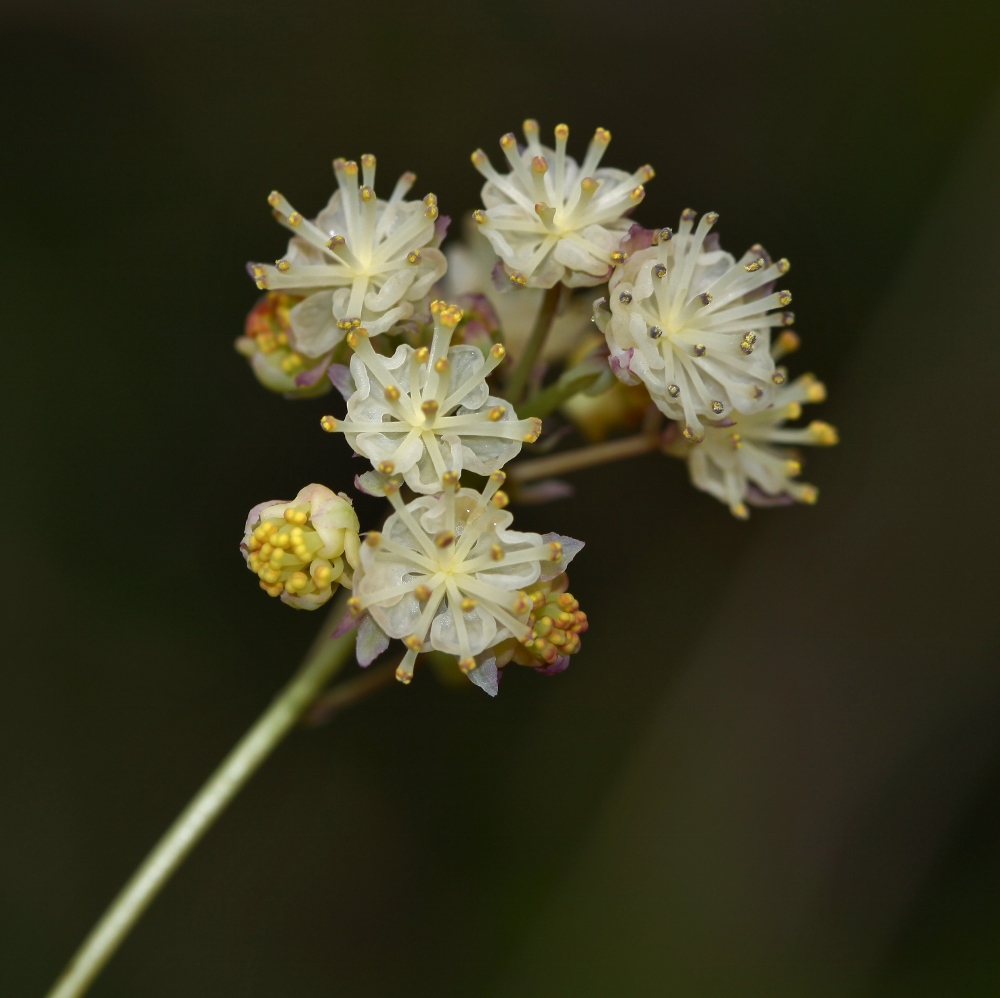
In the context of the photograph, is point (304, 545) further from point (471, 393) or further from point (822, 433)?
point (822, 433)

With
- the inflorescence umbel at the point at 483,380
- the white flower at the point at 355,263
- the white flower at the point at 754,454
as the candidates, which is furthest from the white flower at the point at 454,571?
the white flower at the point at 754,454

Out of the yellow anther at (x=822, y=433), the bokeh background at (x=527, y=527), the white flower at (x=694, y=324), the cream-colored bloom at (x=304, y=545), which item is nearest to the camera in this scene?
the cream-colored bloom at (x=304, y=545)

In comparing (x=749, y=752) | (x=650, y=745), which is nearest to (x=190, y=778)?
(x=650, y=745)

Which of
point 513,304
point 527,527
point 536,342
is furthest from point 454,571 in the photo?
point 527,527

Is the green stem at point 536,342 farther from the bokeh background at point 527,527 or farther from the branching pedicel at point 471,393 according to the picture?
the bokeh background at point 527,527

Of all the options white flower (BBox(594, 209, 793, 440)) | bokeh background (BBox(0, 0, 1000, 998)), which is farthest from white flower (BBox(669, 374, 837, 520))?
bokeh background (BBox(0, 0, 1000, 998))

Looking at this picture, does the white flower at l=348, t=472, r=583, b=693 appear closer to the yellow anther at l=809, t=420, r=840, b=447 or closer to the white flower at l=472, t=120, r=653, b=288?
the white flower at l=472, t=120, r=653, b=288
